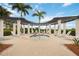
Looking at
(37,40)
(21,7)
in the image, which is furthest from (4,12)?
(37,40)

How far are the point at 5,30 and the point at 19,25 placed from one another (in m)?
0.19

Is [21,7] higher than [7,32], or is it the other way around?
[21,7]

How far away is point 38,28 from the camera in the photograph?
9.80 ft

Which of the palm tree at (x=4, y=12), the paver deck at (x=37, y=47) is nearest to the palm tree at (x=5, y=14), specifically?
the palm tree at (x=4, y=12)

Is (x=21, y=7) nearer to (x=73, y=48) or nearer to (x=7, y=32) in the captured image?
(x=7, y=32)

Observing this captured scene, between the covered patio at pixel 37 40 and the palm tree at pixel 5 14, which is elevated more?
the palm tree at pixel 5 14

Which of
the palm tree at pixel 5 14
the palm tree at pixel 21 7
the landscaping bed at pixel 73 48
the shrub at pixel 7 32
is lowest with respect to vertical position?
the landscaping bed at pixel 73 48

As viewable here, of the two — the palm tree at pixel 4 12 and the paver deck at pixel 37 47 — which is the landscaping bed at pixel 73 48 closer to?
the paver deck at pixel 37 47

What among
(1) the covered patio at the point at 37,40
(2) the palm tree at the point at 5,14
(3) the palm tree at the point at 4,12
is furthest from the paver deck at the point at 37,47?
(3) the palm tree at the point at 4,12

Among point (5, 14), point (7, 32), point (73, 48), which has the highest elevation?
point (5, 14)

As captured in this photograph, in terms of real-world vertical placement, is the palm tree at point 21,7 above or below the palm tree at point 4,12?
above

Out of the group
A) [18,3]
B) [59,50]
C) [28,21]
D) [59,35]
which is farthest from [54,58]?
[18,3]

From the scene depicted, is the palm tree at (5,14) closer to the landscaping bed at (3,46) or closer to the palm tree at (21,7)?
the palm tree at (21,7)

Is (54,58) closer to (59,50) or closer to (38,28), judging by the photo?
(59,50)
